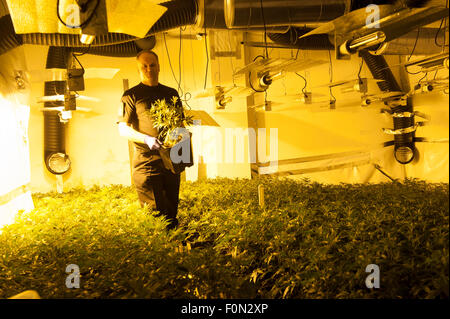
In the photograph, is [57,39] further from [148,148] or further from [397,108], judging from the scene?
[397,108]

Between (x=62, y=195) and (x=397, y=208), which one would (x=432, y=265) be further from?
(x=62, y=195)

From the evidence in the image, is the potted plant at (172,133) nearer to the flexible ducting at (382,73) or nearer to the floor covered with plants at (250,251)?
the floor covered with plants at (250,251)

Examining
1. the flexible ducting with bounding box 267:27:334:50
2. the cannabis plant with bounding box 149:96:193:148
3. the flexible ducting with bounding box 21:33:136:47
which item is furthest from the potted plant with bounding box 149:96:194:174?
the flexible ducting with bounding box 267:27:334:50

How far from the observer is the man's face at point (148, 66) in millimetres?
3801

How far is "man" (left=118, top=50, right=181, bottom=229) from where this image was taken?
378cm

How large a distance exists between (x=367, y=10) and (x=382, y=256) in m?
2.11

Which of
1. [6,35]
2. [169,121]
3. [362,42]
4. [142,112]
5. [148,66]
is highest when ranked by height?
[6,35]

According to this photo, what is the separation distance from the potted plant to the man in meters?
0.19

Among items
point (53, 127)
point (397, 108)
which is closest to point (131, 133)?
point (53, 127)

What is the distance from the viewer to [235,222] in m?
3.10

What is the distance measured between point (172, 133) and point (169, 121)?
0.14 meters

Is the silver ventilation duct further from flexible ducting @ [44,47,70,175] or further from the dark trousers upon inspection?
flexible ducting @ [44,47,70,175]

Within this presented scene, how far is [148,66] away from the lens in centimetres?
384
